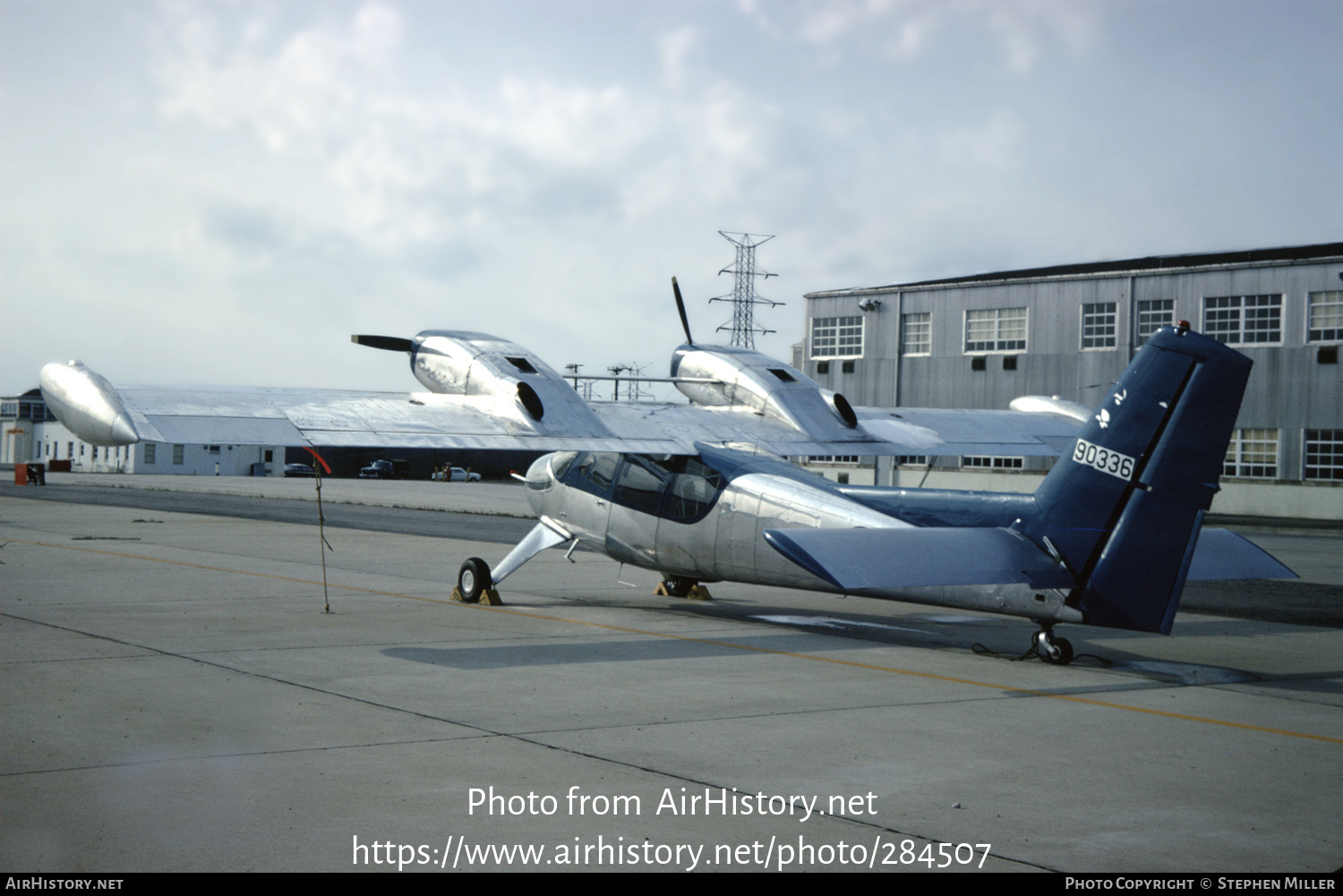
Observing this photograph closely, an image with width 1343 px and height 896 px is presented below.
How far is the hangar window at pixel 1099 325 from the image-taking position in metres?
44.0

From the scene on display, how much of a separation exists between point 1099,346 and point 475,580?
34661 millimetres

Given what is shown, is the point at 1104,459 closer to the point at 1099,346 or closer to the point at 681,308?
the point at 681,308

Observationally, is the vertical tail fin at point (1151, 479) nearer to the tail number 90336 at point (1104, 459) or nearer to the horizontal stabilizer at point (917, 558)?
the tail number 90336 at point (1104, 459)

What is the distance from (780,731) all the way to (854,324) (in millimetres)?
44670

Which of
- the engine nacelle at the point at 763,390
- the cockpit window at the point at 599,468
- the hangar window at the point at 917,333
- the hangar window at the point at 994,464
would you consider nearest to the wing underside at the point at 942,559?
the cockpit window at the point at 599,468

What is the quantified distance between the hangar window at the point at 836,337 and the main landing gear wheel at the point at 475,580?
124ft

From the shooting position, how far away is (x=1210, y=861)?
561 centimetres

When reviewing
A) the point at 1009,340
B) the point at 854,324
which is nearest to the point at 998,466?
the point at 1009,340

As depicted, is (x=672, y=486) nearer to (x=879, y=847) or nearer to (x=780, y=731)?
(x=780, y=731)

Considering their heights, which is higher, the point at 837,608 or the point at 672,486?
the point at 672,486

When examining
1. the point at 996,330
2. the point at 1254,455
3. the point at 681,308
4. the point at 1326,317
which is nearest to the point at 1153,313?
the point at 1326,317

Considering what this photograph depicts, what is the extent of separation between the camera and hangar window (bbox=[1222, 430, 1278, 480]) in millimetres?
41594

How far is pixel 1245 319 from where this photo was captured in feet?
137

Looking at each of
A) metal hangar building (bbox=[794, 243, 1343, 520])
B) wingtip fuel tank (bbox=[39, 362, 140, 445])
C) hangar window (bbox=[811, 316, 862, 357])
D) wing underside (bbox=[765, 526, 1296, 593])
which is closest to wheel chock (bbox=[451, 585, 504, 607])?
wingtip fuel tank (bbox=[39, 362, 140, 445])
